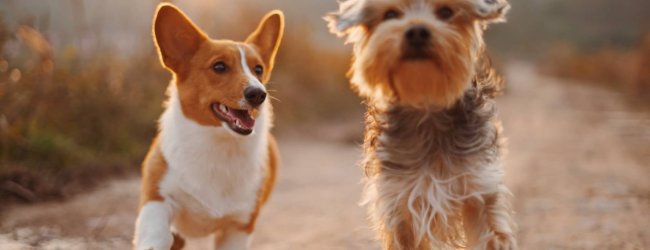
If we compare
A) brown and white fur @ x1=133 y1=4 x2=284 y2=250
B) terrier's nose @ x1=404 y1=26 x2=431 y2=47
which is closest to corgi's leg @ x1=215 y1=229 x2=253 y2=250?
brown and white fur @ x1=133 y1=4 x2=284 y2=250

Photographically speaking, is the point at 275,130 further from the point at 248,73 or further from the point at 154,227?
the point at 154,227

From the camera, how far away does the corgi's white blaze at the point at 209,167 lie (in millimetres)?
4922

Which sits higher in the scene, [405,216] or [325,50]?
[325,50]

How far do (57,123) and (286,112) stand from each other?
229 inches

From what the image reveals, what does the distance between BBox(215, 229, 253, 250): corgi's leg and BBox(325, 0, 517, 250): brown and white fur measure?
933mm

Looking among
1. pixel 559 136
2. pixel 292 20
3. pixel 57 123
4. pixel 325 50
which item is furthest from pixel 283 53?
pixel 57 123

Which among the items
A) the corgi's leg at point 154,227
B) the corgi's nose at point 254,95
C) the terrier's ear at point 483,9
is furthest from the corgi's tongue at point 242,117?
the terrier's ear at point 483,9

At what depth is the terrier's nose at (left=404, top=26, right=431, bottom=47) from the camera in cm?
382

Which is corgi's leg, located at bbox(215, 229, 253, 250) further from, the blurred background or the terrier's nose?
the terrier's nose

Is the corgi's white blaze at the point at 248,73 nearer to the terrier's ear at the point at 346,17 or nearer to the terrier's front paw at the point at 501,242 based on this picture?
the terrier's ear at the point at 346,17

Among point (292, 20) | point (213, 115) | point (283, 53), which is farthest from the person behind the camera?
point (292, 20)

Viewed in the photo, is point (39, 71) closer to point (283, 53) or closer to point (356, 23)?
point (356, 23)

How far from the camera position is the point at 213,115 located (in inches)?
197

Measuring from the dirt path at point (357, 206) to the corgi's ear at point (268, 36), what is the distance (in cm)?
169
